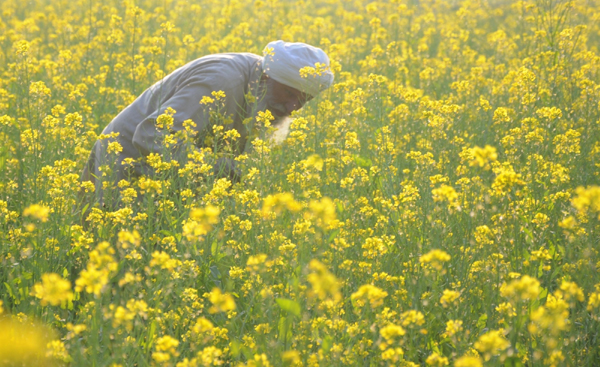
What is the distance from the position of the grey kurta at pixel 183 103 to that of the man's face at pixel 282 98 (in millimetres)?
60

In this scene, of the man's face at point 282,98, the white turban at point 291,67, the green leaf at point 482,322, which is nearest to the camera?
the green leaf at point 482,322

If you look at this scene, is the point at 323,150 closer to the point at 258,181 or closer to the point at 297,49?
the point at 297,49

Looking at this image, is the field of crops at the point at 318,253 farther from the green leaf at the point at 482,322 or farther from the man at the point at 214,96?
the man at the point at 214,96

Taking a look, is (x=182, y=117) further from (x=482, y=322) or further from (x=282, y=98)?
(x=482, y=322)

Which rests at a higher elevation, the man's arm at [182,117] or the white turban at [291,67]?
the white turban at [291,67]

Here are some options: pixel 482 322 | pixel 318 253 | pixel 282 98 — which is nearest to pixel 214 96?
pixel 282 98

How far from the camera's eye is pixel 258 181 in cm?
328

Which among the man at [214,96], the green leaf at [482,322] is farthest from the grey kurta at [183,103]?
the green leaf at [482,322]

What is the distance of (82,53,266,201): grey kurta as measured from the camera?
3.49 metres

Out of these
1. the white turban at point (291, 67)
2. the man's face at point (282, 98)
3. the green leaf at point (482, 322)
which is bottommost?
the green leaf at point (482, 322)

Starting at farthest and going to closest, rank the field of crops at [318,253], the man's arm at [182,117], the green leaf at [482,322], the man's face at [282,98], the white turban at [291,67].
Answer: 1. the man's face at [282,98]
2. the white turban at [291,67]
3. the man's arm at [182,117]
4. the green leaf at [482,322]
5. the field of crops at [318,253]

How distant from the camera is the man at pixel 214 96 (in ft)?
11.5

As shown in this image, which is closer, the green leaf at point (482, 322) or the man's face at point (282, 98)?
the green leaf at point (482, 322)

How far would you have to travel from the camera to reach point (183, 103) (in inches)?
138
